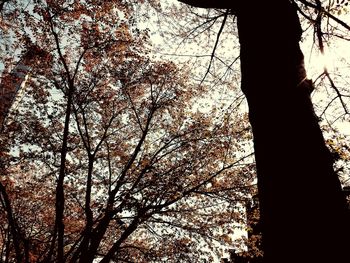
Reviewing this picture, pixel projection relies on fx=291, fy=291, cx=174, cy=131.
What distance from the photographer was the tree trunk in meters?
1.55

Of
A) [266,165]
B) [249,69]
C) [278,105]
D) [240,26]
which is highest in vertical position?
[240,26]

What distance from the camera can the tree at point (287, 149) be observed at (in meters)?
1.55

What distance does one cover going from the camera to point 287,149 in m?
1.84

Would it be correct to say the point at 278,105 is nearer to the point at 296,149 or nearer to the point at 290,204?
the point at 296,149

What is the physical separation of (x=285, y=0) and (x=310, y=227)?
1.99 meters

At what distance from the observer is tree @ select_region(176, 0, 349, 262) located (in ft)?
5.07

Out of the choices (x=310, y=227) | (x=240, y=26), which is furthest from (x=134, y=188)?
(x=310, y=227)

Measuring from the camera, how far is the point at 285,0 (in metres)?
2.59

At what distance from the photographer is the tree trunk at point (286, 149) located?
1.55 m

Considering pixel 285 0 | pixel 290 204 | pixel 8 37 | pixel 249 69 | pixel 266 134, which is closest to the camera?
pixel 290 204

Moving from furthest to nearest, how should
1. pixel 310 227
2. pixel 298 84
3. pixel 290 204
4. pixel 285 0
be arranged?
pixel 285 0 → pixel 298 84 → pixel 290 204 → pixel 310 227

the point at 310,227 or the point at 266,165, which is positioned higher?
the point at 266,165

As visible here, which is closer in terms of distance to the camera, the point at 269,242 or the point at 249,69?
the point at 269,242

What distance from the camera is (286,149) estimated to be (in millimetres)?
1846
